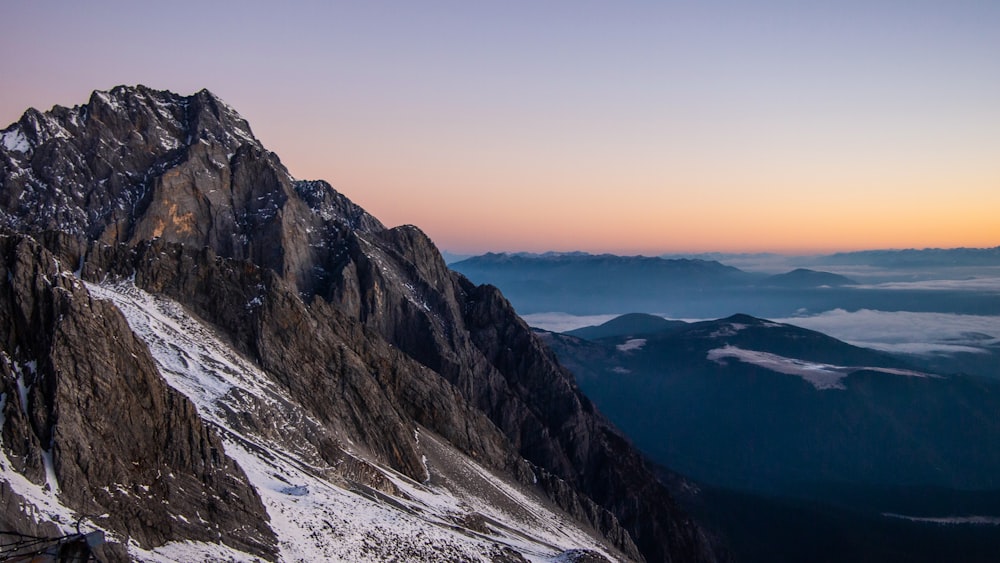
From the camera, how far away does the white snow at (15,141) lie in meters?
122

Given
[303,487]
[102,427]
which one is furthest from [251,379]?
[102,427]

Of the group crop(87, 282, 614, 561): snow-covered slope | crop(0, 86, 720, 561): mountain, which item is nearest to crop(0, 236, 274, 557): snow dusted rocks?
crop(0, 86, 720, 561): mountain

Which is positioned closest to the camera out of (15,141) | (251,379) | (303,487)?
(303,487)

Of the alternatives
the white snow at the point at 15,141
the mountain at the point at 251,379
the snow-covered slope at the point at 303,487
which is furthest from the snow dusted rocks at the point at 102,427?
the white snow at the point at 15,141

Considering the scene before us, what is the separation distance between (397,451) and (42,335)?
5202 centimetres

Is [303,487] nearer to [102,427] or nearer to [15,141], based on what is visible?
[102,427]

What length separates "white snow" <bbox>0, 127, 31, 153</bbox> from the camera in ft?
399

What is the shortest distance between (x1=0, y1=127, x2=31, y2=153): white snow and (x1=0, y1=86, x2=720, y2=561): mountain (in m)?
0.63

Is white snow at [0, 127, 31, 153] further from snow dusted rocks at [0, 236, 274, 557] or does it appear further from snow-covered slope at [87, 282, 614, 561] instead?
snow dusted rocks at [0, 236, 274, 557]

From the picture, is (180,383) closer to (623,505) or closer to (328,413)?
(328,413)

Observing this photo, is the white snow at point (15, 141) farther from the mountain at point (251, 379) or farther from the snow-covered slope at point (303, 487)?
the snow-covered slope at point (303, 487)

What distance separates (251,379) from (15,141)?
81869 millimetres

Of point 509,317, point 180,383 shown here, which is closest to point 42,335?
point 180,383

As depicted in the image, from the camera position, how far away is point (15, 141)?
405 ft
